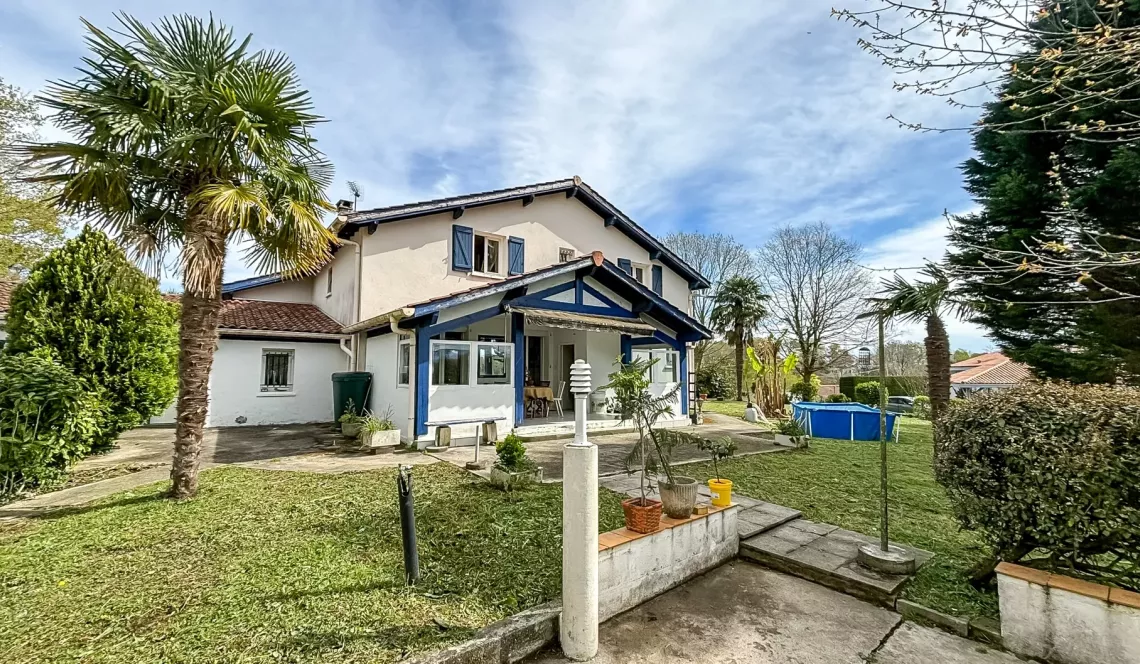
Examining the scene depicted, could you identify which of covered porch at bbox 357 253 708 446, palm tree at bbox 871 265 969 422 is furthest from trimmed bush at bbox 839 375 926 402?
palm tree at bbox 871 265 969 422

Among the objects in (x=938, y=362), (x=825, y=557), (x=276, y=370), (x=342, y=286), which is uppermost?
(x=342, y=286)

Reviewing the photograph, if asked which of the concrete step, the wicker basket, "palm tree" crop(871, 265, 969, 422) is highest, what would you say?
"palm tree" crop(871, 265, 969, 422)

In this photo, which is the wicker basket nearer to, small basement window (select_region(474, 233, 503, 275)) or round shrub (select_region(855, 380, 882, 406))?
small basement window (select_region(474, 233, 503, 275))

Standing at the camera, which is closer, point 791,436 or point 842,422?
point 791,436

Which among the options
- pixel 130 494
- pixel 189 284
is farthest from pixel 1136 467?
pixel 130 494

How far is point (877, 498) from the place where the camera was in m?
8.01

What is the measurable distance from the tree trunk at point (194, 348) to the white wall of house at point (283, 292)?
13276 mm

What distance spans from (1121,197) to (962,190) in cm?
→ 526

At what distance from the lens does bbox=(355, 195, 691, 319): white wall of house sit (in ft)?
49.0

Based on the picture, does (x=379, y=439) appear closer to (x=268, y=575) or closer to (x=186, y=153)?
(x=268, y=575)

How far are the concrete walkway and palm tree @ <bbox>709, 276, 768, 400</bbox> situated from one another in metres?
26.4

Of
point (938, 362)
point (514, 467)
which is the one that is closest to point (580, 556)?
point (514, 467)

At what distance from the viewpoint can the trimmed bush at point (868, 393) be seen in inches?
1111

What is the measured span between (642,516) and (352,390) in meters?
12.2
